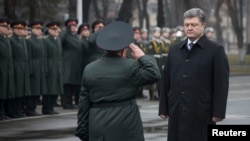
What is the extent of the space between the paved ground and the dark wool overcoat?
5.31 metres

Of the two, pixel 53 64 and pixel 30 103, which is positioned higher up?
pixel 53 64

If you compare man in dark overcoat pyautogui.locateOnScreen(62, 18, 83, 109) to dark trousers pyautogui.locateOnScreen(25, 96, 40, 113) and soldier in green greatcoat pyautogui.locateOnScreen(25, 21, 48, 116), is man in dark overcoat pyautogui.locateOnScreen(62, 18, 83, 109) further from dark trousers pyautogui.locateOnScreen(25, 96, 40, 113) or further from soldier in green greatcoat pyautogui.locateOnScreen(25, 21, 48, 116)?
dark trousers pyautogui.locateOnScreen(25, 96, 40, 113)

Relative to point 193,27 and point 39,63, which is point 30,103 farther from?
point 193,27

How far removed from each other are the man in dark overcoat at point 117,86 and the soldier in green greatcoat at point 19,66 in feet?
32.1

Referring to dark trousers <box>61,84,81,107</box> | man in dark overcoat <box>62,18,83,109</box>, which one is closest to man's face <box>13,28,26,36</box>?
man in dark overcoat <box>62,18,83,109</box>

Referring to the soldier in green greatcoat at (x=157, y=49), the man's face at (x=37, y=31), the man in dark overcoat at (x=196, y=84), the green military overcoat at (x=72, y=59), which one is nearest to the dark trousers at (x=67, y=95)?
the green military overcoat at (x=72, y=59)

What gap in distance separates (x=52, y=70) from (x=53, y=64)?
0.42 ft

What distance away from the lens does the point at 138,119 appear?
332 inches

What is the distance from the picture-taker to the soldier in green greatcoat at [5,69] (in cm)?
1766

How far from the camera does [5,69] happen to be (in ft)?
58.9

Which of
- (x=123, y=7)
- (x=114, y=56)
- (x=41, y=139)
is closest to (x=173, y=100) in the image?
(x=114, y=56)

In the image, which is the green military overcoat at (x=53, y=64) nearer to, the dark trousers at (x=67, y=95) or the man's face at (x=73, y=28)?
the man's face at (x=73, y=28)

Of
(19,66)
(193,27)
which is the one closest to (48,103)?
(19,66)

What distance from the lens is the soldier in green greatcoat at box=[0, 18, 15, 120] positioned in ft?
57.9
